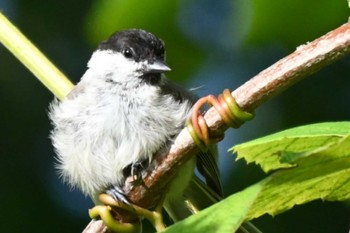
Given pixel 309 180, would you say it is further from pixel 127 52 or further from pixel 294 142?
pixel 127 52

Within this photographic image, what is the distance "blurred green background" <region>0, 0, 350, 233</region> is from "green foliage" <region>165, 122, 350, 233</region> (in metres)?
0.61

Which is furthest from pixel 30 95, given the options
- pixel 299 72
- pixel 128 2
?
pixel 299 72

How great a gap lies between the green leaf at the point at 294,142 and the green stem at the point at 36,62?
0.36 m

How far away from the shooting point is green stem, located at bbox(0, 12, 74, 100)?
3.01 feet

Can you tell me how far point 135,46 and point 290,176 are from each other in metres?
1.42

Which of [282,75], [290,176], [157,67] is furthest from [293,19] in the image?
[290,176]

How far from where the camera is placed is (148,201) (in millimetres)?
926

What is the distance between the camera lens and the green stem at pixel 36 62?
3.01ft

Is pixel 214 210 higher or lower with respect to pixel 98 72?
lower

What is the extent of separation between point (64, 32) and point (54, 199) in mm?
475

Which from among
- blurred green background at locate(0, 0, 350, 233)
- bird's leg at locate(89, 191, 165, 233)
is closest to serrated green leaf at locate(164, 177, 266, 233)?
bird's leg at locate(89, 191, 165, 233)

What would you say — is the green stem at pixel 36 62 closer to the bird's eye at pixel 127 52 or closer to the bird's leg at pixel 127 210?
the bird's leg at pixel 127 210

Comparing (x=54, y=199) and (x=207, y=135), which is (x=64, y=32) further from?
(x=207, y=135)

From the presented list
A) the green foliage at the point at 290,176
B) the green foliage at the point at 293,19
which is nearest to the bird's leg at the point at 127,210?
the green foliage at the point at 290,176
